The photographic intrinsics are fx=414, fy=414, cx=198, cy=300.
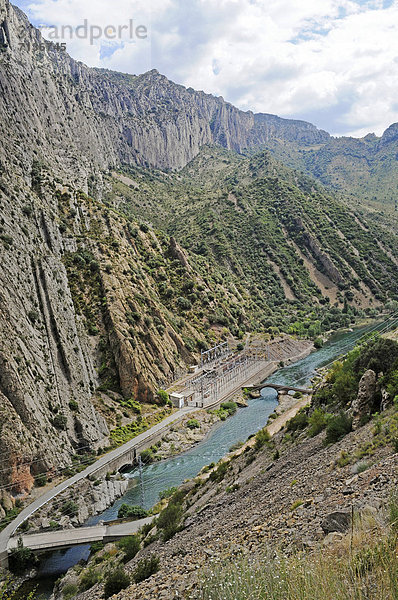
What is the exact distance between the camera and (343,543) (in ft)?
23.9

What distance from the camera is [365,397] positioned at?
64.7ft

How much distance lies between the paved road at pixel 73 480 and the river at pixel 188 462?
2.75 metres

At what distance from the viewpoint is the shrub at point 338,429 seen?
1925 cm

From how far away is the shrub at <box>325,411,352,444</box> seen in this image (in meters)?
19.2

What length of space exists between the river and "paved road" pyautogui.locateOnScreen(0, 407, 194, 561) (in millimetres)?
2754

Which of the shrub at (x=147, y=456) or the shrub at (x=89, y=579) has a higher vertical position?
the shrub at (x=89, y=579)

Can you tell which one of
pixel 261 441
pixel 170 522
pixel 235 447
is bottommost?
pixel 235 447

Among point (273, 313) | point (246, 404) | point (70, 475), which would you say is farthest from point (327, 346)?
point (70, 475)

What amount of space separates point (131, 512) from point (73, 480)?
6.86 meters

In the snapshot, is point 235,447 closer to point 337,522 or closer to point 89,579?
point 89,579

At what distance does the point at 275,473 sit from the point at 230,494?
2.79 metres

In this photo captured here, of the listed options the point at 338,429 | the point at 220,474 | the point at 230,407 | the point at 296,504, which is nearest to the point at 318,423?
the point at 338,429

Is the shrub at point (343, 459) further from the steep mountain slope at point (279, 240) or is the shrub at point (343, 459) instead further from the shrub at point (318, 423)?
the steep mountain slope at point (279, 240)

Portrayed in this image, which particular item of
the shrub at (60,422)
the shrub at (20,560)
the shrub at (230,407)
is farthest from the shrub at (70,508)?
the shrub at (230,407)
